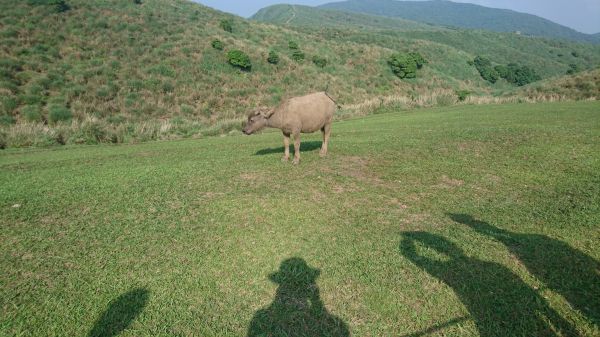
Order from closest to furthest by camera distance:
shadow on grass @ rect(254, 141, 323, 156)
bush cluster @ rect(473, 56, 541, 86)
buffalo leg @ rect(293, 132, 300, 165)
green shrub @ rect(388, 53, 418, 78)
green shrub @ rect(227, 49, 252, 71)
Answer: buffalo leg @ rect(293, 132, 300, 165), shadow on grass @ rect(254, 141, 323, 156), green shrub @ rect(227, 49, 252, 71), green shrub @ rect(388, 53, 418, 78), bush cluster @ rect(473, 56, 541, 86)

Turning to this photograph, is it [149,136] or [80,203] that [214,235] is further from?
[149,136]

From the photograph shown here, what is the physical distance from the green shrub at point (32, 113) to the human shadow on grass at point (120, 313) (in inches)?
1212

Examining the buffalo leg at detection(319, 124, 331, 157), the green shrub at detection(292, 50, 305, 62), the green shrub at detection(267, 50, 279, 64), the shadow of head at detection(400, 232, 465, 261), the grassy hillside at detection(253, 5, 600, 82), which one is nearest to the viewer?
the shadow of head at detection(400, 232, 465, 261)

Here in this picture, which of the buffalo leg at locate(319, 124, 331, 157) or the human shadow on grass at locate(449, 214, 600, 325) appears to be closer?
the human shadow on grass at locate(449, 214, 600, 325)

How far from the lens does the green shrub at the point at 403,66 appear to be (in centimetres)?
5709

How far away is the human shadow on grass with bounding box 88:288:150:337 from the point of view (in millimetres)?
4012

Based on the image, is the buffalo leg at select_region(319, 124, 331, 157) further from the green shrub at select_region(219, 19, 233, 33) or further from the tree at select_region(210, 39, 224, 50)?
the green shrub at select_region(219, 19, 233, 33)

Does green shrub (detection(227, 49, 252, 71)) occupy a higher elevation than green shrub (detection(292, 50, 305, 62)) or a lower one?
lower

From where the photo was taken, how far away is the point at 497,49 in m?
105

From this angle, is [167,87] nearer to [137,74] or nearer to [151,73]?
[151,73]

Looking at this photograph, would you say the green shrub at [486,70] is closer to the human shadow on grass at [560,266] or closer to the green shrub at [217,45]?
the green shrub at [217,45]

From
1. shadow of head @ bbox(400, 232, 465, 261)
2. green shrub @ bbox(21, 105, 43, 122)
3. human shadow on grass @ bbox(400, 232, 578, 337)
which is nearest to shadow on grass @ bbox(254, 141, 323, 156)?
shadow of head @ bbox(400, 232, 465, 261)

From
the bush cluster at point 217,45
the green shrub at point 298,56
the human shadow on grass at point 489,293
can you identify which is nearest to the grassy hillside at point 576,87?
the green shrub at point 298,56

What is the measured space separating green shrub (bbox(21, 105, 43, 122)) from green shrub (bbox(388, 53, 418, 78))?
5094 centimetres
